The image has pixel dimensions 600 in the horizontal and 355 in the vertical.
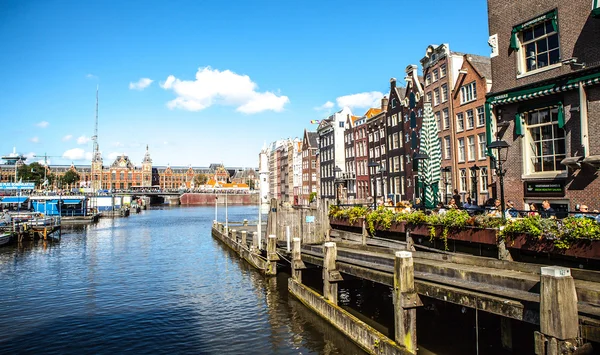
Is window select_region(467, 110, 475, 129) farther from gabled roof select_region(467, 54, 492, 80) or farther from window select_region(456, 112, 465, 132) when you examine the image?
gabled roof select_region(467, 54, 492, 80)

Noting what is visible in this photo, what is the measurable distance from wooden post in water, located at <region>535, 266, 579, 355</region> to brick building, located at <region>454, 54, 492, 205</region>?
Result: 3366cm

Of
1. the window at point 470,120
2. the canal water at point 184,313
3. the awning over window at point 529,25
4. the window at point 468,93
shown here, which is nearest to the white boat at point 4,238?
the canal water at point 184,313

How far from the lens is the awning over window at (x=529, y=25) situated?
64.5 feet

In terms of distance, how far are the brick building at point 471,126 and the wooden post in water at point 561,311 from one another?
110ft

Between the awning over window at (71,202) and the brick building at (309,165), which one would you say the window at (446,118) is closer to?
the brick building at (309,165)

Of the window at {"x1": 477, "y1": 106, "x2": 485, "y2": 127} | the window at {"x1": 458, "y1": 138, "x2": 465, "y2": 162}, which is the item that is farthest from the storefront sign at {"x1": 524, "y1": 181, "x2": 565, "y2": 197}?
the window at {"x1": 458, "y1": 138, "x2": 465, "y2": 162}

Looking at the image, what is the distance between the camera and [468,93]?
4375 centimetres

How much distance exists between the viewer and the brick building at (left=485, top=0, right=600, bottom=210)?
1808 centimetres

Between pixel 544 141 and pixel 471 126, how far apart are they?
78.7 ft

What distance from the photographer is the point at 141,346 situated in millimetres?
17172

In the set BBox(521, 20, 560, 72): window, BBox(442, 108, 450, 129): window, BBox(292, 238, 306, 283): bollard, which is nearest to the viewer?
BBox(521, 20, 560, 72): window

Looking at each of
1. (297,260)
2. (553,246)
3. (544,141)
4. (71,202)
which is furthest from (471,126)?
(71,202)

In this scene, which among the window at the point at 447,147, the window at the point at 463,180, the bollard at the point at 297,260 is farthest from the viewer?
the window at the point at 447,147

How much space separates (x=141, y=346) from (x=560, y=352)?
15.0 m
